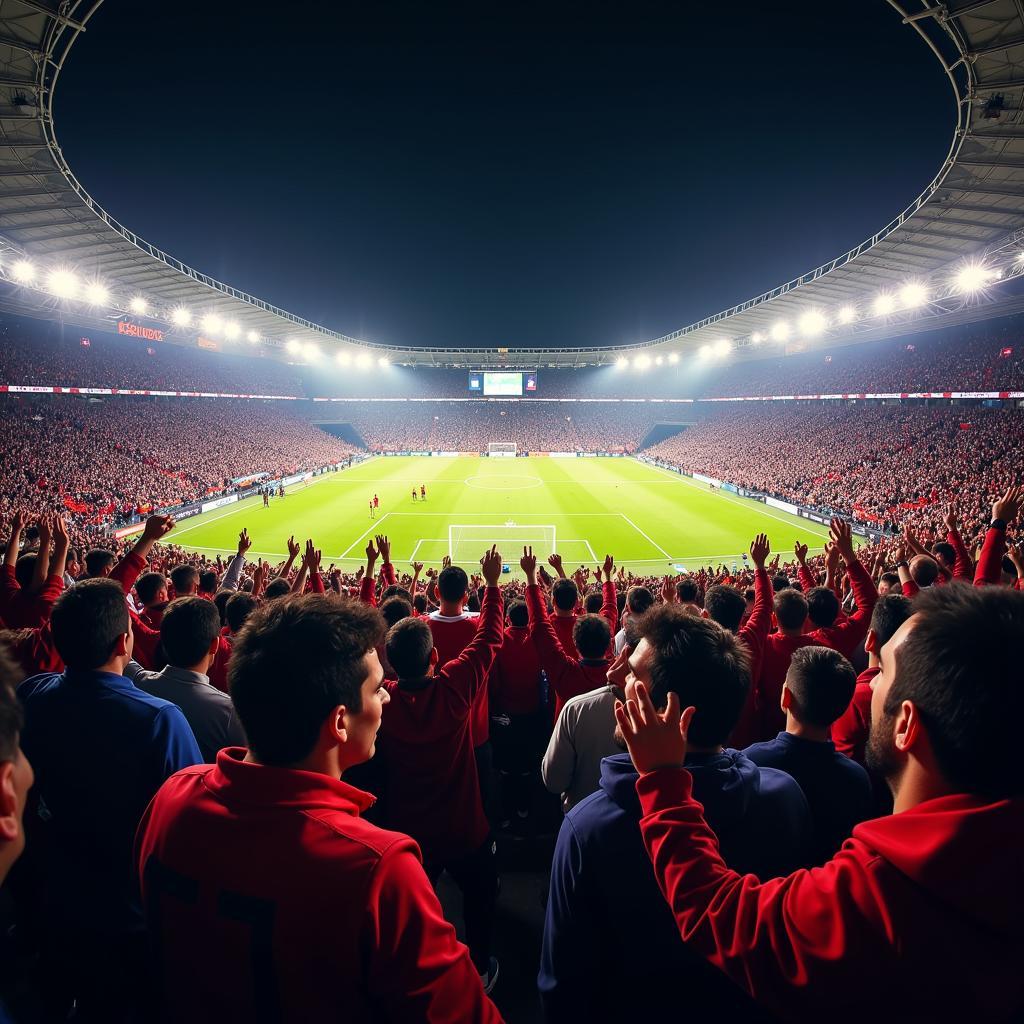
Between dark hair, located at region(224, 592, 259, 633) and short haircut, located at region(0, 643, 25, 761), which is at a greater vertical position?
short haircut, located at region(0, 643, 25, 761)

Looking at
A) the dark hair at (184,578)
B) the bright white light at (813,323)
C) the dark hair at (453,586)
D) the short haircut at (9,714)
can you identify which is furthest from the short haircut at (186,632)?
the bright white light at (813,323)

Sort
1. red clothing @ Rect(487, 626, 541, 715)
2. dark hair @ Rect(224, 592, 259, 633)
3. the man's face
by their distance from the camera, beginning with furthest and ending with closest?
dark hair @ Rect(224, 592, 259, 633), red clothing @ Rect(487, 626, 541, 715), the man's face

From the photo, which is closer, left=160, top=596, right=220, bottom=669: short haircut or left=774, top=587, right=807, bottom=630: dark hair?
left=160, top=596, right=220, bottom=669: short haircut

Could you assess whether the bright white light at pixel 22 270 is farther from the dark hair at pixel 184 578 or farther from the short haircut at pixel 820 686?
the short haircut at pixel 820 686

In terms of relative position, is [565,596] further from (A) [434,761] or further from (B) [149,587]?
(B) [149,587]

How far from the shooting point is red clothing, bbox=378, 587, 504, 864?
3654 mm

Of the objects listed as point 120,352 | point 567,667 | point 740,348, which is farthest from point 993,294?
point 120,352

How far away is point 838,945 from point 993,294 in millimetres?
55153

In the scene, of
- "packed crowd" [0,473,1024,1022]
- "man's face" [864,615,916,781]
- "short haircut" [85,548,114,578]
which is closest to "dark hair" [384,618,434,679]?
"packed crowd" [0,473,1024,1022]

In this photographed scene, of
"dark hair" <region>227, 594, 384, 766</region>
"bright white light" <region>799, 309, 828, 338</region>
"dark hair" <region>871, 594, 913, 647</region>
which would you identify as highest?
"bright white light" <region>799, 309, 828, 338</region>

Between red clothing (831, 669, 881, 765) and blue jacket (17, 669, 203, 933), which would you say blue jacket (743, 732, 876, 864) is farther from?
blue jacket (17, 669, 203, 933)

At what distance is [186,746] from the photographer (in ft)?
9.53

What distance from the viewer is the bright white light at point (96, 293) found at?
36812 mm

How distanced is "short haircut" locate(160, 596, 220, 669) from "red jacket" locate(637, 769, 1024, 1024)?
361 centimetres
